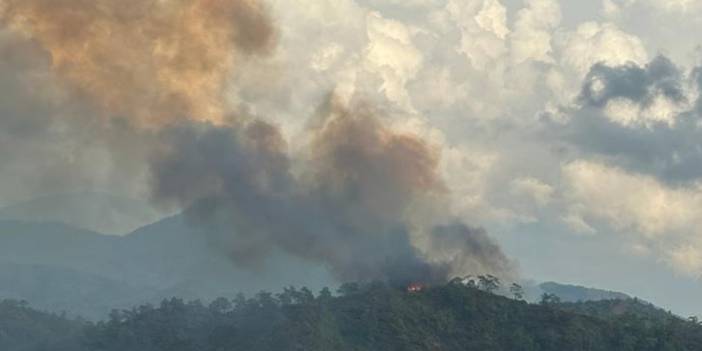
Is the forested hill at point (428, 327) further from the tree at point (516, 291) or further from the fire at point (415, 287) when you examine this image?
the tree at point (516, 291)

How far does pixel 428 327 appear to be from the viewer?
166625 mm

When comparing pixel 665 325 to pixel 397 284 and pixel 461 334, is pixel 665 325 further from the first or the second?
→ pixel 397 284

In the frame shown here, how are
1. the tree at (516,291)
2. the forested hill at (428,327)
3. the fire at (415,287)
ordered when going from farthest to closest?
the tree at (516,291)
the fire at (415,287)
the forested hill at (428,327)

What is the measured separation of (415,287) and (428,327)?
2551cm

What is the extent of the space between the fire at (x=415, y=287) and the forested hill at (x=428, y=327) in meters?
1.86

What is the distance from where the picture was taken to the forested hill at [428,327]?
16200cm

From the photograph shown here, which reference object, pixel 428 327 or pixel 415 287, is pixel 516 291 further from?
pixel 428 327

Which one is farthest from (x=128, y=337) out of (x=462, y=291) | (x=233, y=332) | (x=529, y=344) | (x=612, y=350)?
(x=612, y=350)

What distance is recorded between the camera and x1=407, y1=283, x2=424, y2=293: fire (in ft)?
595

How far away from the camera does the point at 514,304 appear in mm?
173875

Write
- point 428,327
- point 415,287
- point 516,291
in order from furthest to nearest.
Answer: point 415,287 < point 516,291 < point 428,327

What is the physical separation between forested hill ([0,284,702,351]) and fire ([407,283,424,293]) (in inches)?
73.1

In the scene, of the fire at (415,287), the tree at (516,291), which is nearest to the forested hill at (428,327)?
→ the fire at (415,287)

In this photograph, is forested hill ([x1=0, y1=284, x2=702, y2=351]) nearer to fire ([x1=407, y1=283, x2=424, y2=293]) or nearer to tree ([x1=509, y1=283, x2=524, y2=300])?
fire ([x1=407, y1=283, x2=424, y2=293])
